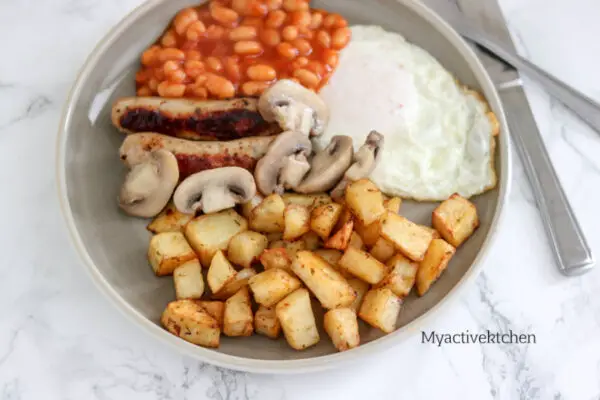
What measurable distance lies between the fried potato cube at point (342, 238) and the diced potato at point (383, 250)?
0.09 meters

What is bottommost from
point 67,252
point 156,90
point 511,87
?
point 67,252

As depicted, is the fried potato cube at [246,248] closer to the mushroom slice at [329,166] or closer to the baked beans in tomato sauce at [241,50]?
the mushroom slice at [329,166]

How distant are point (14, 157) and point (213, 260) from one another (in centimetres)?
87

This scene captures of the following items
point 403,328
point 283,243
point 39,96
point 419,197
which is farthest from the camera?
point 39,96

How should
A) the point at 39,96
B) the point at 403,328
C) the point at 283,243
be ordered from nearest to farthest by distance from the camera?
the point at 403,328 → the point at 283,243 → the point at 39,96

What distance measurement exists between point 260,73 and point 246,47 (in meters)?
0.12

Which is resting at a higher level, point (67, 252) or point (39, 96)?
point (39, 96)

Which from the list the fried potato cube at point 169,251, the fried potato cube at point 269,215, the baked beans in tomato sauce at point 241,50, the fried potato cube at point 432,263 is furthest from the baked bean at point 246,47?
the fried potato cube at point 432,263

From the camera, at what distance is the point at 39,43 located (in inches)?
95.3

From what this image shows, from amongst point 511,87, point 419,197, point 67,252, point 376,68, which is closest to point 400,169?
point 419,197

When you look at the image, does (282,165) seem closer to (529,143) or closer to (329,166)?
(329,166)

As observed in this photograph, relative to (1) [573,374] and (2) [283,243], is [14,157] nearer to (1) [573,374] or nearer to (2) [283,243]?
(2) [283,243]

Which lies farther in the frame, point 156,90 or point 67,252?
point 156,90

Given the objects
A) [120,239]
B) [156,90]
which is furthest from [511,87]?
[120,239]
